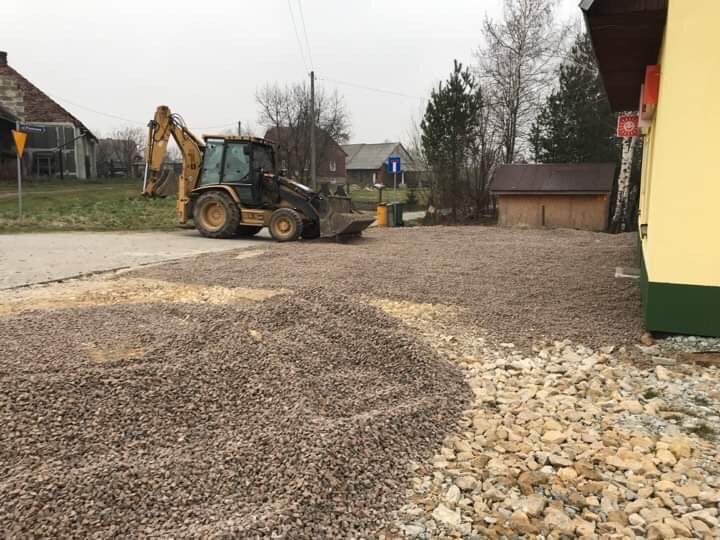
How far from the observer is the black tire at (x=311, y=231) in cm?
1555

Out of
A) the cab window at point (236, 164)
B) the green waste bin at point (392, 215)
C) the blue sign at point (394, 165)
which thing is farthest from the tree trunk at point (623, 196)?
the cab window at point (236, 164)

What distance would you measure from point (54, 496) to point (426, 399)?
2402 millimetres

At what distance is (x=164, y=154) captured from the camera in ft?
52.9

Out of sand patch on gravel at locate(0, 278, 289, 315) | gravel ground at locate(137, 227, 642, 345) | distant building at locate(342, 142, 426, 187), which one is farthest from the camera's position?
distant building at locate(342, 142, 426, 187)

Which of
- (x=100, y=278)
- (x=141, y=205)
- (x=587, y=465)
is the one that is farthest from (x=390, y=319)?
(x=141, y=205)

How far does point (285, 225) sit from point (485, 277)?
6.97m

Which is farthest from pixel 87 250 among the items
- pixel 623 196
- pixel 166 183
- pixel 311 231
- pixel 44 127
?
pixel 44 127

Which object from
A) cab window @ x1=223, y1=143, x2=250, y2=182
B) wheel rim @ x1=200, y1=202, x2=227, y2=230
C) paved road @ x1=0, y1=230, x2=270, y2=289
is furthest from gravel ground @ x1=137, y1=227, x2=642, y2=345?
wheel rim @ x1=200, y1=202, x2=227, y2=230

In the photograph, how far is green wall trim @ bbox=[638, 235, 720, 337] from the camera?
215 inches

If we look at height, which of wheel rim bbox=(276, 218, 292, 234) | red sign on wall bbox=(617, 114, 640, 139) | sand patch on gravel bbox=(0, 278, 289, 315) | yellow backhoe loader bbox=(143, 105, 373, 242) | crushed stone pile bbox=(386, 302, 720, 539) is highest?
red sign on wall bbox=(617, 114, 640, 139)

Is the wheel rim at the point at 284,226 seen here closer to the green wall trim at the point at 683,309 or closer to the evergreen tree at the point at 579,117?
the green wall trim at the point at 683,309

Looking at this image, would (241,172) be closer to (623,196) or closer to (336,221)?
(336,221)

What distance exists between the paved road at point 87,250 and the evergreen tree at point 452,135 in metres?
10.3

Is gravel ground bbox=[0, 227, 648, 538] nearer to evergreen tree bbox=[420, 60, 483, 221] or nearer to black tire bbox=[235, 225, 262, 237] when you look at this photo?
black tire bbox=[235, 225, 262, 237]
